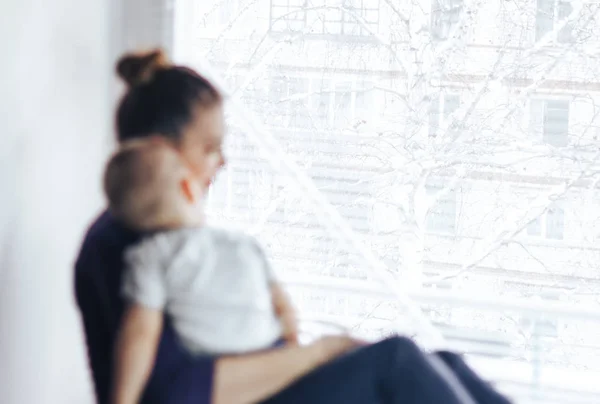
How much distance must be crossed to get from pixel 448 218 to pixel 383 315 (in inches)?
9.2

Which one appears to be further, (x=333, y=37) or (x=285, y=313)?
(x=333, y=37)

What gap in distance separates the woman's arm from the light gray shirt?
0.03 meters

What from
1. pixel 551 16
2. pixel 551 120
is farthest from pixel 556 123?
pixel 551 16

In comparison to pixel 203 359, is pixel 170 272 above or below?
above

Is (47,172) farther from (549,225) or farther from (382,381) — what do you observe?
(549,225)

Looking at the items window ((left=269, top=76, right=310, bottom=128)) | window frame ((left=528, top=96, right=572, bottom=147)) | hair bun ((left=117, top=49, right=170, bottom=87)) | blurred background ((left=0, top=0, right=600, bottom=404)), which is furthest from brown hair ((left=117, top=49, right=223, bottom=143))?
window frame ((left=528, top=96, right=572, bottom=147))

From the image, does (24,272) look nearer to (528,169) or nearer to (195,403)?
(195,403)

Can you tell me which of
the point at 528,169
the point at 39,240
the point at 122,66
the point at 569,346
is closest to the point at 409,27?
the point at 528,169

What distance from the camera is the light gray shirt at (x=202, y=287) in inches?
46.0

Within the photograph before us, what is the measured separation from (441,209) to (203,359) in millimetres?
565

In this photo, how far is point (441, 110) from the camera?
1438 millimetres

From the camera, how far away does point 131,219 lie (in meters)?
1.19

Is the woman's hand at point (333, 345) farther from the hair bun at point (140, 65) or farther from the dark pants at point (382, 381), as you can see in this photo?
the hair bun at point (140, 65)

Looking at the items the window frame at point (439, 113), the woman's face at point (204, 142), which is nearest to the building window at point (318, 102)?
the window frame at point (439, 113)
